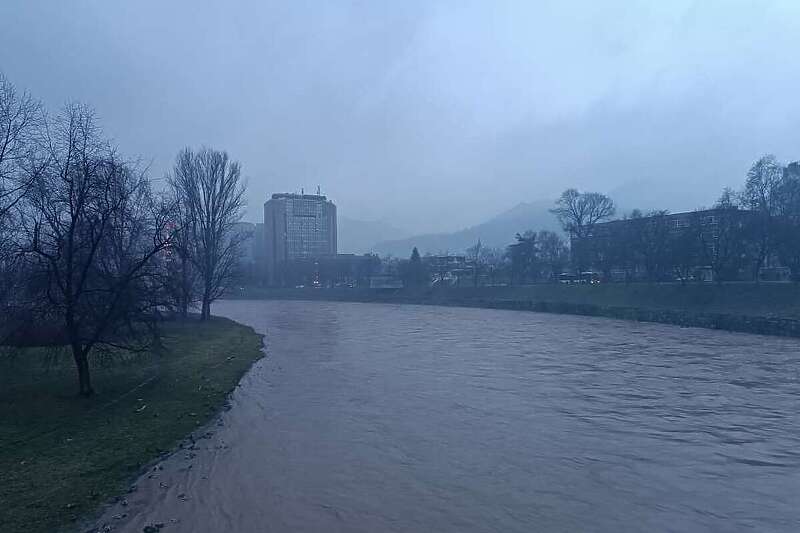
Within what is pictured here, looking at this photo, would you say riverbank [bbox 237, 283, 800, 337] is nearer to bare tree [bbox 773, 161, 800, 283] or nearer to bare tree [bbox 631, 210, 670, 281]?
bare tree [bbox 773, 161, 800, 283]

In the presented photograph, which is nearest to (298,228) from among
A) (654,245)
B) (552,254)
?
(552,254)

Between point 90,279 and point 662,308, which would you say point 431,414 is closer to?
point 90,279

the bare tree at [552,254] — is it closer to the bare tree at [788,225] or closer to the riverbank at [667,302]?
the riverbank at [667,302]

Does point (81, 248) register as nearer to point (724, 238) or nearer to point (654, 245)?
point (724, 238)

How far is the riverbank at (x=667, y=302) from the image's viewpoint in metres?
35.6

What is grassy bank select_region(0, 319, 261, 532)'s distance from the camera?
811 centimetres

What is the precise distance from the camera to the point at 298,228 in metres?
145

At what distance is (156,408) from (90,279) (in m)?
3.52

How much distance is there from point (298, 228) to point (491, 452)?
137 m

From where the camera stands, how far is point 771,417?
13953 mm

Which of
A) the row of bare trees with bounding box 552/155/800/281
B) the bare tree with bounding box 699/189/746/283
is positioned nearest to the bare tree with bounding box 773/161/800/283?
the row of bare trees with bounding box 552/155/800/281

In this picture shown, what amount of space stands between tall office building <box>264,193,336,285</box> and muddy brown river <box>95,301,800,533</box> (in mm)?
110775

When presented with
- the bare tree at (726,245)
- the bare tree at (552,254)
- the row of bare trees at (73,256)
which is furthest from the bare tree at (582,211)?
the row of bare trees at (73,256)

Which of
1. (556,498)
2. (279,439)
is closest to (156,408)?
(279,439)
